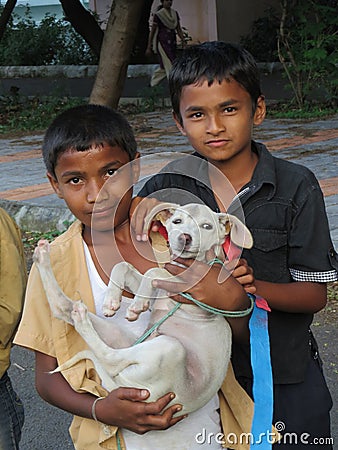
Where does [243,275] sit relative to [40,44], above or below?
above

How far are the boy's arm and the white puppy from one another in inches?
0.8

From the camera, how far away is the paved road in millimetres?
3727

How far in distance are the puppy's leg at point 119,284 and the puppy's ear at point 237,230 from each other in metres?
0.22

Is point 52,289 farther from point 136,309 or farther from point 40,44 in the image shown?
point 40,44

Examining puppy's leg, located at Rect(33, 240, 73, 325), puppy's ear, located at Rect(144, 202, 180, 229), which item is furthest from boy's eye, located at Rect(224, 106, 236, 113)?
puppy's leg, located at Rect(33, 240, 73, 325)

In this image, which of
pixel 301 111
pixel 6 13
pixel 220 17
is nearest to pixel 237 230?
pixel 301 111

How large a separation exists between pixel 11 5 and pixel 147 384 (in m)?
13.8

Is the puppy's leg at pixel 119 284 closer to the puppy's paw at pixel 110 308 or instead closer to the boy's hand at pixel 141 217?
the puppy's paw at pixel 110 308

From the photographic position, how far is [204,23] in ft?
64.1

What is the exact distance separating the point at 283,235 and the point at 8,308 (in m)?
0.85

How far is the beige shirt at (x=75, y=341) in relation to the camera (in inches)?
75.2

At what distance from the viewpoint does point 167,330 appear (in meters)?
1.78

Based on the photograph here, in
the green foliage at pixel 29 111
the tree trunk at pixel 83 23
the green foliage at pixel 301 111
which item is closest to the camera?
the green foliage at pixel 301 111

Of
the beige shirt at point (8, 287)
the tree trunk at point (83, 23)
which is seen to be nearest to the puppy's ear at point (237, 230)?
the beige shirt at point (8, 287)
